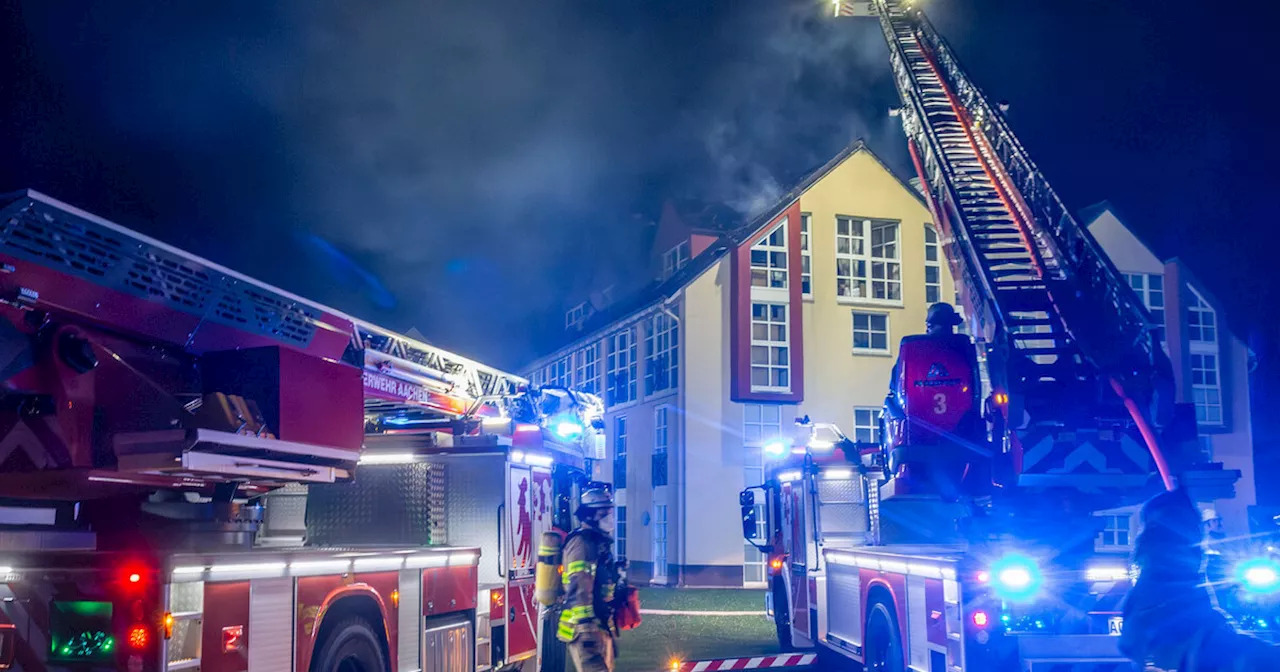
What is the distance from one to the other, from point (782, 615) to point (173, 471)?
9.41 meters

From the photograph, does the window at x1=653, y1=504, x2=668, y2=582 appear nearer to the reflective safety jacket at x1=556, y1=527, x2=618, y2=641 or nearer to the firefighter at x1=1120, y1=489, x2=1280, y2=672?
the reflective safety jacket at x1=556, y1=527, x2=618, y2=641

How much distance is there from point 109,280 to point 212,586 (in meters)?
1.73

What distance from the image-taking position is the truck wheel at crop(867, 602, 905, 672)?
900 centimetres

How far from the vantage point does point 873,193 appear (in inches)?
1121

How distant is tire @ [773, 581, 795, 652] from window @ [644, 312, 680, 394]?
43.5 ft

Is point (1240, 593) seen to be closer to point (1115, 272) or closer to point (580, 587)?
point (1115, 272)

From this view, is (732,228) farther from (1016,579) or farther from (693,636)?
(1016,579)

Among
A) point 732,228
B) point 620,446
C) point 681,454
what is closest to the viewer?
point 681,454

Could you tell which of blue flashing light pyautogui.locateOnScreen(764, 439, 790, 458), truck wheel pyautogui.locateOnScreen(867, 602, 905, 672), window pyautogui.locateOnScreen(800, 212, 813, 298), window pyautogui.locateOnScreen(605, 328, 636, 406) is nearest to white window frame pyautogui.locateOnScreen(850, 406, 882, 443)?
window pyautogui.locateOnScreen(800, 212, 813, 298)

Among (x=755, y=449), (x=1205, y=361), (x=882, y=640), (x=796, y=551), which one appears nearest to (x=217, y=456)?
(x=882, y=640)

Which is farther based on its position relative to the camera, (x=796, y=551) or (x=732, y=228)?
(x=732, y=228)

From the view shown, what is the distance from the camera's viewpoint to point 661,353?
2866cm

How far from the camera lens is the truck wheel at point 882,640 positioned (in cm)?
900

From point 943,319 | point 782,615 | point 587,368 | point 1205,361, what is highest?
point 587,368
